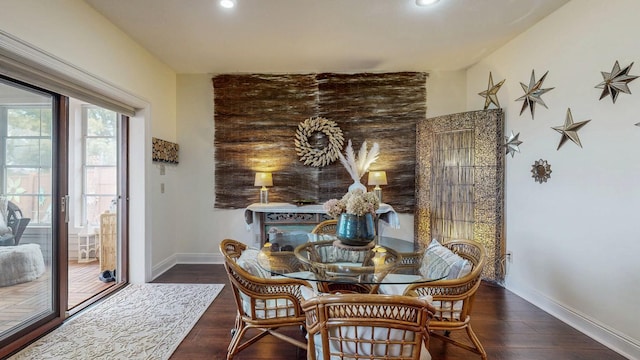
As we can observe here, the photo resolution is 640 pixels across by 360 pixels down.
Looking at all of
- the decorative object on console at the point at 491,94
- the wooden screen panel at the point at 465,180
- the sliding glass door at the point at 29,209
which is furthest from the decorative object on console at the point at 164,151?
the decorative object on console at the point at 491,94

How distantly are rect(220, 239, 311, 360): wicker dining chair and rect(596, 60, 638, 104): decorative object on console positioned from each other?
2.70 metres

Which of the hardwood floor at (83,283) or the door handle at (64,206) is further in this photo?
the hardwood floor at (83,283)

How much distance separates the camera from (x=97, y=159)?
4.23 metres

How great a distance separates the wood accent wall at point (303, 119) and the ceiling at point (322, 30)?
10.6 inches

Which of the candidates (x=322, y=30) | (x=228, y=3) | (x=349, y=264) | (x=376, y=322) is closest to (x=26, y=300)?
(x=349, y=264)

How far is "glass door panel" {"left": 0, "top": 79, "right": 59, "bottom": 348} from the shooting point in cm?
203

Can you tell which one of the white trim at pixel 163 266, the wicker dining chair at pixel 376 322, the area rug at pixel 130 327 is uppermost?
the wicker dining chair at pixel 376 322

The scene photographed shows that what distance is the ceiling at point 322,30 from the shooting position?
2.45 meters

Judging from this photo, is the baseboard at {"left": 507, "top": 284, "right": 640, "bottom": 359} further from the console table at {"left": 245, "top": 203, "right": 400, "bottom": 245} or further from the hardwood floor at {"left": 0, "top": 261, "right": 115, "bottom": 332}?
the hardwood floor at {"left": 0, "top": 261, "right": 115, "bottom": 332}

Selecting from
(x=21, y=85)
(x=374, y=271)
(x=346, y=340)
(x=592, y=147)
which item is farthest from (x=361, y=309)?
(x=21, y=85)

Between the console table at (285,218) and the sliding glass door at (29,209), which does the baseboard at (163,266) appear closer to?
the sliding glass door at (29,209)

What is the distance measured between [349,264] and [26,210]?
257cm

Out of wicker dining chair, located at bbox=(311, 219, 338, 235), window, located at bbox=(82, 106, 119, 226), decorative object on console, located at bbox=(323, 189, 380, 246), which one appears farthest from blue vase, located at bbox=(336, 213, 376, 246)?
window, located at bbox=(82, 106, 119, 226)

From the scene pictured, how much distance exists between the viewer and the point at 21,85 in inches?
82.0
